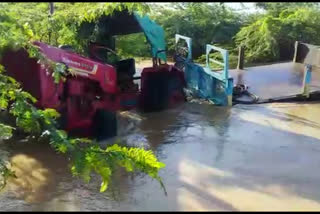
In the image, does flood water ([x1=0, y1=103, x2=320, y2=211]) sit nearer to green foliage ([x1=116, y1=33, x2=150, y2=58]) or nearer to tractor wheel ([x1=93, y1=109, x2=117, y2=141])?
tractor wheel ([x1=93, y1=109, x2=117, y2=141])

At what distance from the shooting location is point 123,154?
2117 millimetres

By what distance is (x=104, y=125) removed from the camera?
290 inches

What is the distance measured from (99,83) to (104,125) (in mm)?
716

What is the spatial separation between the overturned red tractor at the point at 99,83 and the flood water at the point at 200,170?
0.48m

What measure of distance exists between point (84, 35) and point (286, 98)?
450 cm

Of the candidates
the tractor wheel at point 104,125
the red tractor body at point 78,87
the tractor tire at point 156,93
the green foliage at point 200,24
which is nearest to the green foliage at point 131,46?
the green foliage at point 200,24

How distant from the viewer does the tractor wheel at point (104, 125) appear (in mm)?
7266

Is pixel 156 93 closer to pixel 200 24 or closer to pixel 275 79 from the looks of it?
pixel 275 79

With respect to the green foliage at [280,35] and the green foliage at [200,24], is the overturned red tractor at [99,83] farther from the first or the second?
the green foliage at [200,24]

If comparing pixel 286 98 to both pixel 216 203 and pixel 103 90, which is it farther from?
pixel 216 203

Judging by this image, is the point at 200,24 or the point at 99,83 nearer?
the point at 99,83

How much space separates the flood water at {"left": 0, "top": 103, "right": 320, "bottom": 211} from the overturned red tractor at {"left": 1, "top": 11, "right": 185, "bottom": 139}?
18.7 inches

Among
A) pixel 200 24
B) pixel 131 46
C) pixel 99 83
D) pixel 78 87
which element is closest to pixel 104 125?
pixel 99 83

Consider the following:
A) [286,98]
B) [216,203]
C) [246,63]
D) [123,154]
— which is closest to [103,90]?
[216,203]
